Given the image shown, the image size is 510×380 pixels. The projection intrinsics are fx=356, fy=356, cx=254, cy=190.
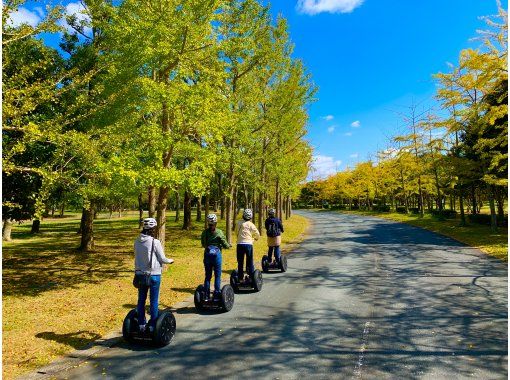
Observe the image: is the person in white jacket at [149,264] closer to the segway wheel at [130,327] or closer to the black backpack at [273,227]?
the segway wheel at [130,327]

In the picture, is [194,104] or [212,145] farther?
[212,145]

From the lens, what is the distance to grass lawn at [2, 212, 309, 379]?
618 cm

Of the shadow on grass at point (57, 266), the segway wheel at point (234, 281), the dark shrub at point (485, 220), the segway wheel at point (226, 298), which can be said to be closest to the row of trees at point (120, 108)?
the shadow on grass at point (57, 266)

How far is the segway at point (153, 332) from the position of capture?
5871 millimetres

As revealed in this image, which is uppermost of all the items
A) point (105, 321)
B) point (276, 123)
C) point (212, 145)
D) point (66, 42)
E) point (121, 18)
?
point (66, 42)

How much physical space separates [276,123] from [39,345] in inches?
645

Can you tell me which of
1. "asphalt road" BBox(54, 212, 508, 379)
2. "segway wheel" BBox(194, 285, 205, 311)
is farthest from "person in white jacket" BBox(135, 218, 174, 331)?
"segway wheel" BBox(194, 285, 205, 311)

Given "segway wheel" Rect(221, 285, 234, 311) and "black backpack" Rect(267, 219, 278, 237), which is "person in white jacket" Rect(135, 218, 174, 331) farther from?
"black backpack" Rect(267, 219, 278, 237)

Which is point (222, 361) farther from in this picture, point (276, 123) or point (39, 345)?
point (276, 123)

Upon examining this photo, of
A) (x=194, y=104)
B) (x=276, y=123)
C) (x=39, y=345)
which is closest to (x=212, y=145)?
(x=194, y=104)

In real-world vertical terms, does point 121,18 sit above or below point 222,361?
above

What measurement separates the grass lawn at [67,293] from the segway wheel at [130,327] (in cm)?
86

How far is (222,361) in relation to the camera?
17.7 ft

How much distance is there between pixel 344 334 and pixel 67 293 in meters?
7.49
